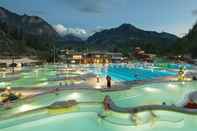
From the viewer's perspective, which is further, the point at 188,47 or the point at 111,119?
the point at 188,47

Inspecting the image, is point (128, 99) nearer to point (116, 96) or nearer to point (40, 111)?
point (116, 96)

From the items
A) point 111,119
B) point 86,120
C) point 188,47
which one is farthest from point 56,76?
point 188,47

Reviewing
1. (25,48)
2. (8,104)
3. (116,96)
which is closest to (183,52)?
(25,48)

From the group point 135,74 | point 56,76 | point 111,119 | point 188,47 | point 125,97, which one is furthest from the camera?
point 188,47

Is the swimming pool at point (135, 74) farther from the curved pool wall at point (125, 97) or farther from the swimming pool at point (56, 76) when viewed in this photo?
the curved pool wall at point (125, 97)

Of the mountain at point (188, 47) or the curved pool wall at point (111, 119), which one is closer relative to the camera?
the curved pool wall at point (111, 119)

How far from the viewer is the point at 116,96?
16.7 m

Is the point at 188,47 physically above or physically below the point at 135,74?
above

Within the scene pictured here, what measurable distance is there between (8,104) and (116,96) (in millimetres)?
5907

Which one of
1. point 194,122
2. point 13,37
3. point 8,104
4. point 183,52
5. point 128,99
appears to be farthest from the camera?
point 13,37

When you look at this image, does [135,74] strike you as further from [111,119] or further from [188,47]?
[188,47]

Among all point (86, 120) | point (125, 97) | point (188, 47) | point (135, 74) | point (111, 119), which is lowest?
point (86, 120)

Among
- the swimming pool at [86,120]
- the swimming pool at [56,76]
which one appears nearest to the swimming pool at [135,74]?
the swimming pool at [56,76]

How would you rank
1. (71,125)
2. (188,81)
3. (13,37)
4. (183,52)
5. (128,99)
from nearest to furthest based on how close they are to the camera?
(71,125) < (128,99) < (188,81) < (183,52) < (13,37)
